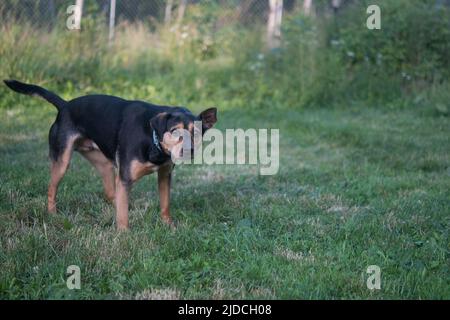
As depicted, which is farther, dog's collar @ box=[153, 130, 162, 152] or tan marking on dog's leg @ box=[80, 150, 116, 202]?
tan marking on dog's leg @ box=[80, 150, 116, 202]

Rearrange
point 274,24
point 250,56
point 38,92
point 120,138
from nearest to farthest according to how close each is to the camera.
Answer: point 120,138
point 38,92
point 250,56
point 274,24

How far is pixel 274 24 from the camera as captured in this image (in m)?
12.9

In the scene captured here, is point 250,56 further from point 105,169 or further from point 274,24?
point 105,169

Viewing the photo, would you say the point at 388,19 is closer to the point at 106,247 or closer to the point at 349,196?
the point at 349,196

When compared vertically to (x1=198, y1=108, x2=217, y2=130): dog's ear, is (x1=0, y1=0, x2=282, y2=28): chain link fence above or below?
above

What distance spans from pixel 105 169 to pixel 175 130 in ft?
4.51

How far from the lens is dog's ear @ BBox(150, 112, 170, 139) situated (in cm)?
414

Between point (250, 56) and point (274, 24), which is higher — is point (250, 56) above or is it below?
below

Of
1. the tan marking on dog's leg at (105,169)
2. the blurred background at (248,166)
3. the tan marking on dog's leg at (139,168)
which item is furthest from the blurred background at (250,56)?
the tan marking on dog's leg at (139,168)

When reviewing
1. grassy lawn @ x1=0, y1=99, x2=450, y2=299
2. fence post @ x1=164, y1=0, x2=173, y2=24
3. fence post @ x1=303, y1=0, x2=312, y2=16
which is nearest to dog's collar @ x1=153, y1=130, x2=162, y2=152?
grassy lawn @ x1=0, y1=99, x2=450, y2=299

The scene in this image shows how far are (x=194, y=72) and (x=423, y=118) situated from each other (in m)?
4.73

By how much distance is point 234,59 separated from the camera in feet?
39.3

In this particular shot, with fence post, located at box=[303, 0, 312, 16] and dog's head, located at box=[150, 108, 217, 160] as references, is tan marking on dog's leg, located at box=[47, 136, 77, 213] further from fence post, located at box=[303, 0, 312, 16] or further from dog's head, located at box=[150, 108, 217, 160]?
fence post, located at box=[303, 0, 312, 16]

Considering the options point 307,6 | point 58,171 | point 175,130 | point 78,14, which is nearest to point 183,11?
point 78,14
